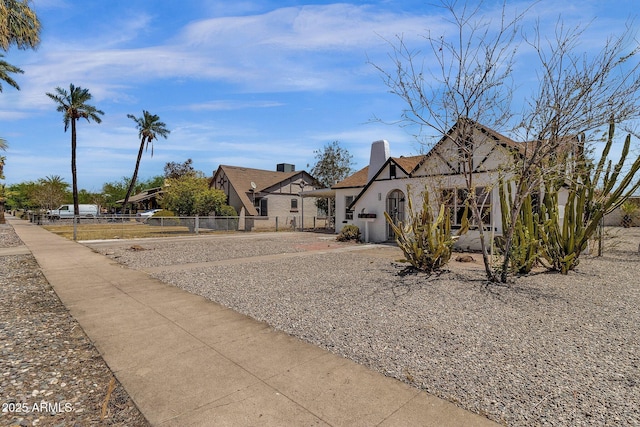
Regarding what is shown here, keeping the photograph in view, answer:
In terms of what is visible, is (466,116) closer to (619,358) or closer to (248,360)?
(619,358)

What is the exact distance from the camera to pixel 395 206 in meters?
17.6

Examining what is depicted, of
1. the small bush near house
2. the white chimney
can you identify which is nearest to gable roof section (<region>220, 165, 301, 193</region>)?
the white chimney

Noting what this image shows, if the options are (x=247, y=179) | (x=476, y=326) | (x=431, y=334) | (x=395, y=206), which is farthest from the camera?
(x=247, y=179)

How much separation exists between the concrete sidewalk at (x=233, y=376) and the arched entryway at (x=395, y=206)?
12.8 meters

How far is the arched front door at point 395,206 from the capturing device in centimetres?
1727

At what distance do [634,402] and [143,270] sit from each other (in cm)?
988

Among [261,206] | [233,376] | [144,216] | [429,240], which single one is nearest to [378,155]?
[429,240]

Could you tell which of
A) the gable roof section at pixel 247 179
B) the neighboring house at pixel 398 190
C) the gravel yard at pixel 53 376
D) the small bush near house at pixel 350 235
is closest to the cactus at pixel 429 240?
the neighboring house at pixel 398 190

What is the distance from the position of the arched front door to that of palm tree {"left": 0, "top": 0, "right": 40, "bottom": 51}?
15.8 metres

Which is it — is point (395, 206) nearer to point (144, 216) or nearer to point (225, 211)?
point (225, 211)

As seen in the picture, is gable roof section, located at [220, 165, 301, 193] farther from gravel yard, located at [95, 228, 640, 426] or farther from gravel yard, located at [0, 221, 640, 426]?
gravel yard, located at [0, 221, 640, 426]

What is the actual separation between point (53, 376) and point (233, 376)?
5.98 ft

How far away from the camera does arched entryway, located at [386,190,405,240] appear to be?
17242 mm

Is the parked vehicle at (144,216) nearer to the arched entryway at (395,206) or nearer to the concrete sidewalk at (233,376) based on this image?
the arched entryway at (395,206)
